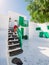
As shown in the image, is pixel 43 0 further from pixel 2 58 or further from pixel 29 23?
pixel 29 23

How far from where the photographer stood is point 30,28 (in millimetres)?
13586

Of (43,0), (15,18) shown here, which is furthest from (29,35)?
(43,0)

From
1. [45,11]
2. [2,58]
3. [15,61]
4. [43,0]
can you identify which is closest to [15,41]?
[45,11]

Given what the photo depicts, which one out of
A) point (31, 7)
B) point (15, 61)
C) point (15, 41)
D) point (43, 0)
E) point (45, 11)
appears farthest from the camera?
point (15, 41)

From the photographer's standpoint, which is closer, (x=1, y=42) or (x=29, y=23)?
(x=1, y=42)

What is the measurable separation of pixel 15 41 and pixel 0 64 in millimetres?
5501

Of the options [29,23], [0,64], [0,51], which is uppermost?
[29,23]

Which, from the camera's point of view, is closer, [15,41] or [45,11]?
[45,11]

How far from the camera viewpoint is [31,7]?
6.19 m

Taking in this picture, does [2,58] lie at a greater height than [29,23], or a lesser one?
lesser

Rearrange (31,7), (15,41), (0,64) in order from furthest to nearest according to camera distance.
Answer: (15,41), (31,7), (0,64)

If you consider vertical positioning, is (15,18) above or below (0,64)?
above

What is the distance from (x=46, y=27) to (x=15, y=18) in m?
2.94

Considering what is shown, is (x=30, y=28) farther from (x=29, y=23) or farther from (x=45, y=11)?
(x=45, y=11)
